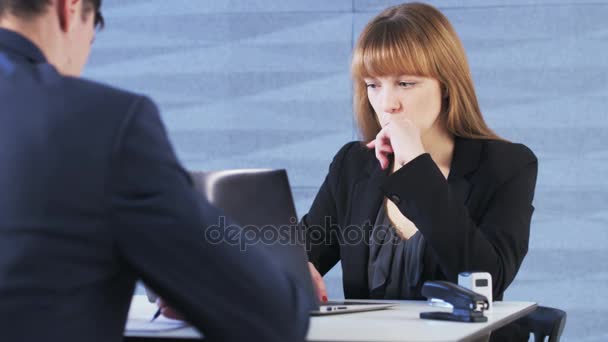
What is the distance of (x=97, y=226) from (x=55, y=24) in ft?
1.14

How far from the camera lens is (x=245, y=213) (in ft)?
5.36

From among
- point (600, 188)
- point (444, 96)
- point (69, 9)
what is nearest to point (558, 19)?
point (600, 188)

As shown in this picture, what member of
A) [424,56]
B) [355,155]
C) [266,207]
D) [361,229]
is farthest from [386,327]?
[355,155]

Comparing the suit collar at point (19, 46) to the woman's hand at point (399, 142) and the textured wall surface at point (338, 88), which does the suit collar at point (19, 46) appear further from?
the textured wall surface at point (338, 88)

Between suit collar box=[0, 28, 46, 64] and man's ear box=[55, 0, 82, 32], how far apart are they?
65mm

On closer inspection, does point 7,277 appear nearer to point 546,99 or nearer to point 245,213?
point 245,213

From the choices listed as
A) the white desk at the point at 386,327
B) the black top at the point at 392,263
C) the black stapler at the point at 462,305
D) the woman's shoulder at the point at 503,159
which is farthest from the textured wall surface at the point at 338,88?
the black stapler at the point at 462,305

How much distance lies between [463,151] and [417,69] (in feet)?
0.98

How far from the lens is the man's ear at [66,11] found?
1086 mm

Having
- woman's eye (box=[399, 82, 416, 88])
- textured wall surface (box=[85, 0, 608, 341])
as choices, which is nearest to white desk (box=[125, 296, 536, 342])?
woman's eye (box=[399, 82, 416, 88])

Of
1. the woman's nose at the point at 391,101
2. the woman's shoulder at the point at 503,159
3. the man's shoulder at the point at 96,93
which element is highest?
the man's shoulder at the point at 96,93

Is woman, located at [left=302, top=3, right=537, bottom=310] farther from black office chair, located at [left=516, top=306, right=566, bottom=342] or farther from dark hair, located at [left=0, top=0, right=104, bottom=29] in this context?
dark hair, located at [left=0, top=0, right=104, bottom=29]

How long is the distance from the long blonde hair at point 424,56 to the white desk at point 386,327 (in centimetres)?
76

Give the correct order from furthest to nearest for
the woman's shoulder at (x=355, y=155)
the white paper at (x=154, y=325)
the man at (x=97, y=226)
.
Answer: the woman's shoulder at (x=355, y=155) < the white paper at (x=154, y=325) < the man at (x=97, y=226)
